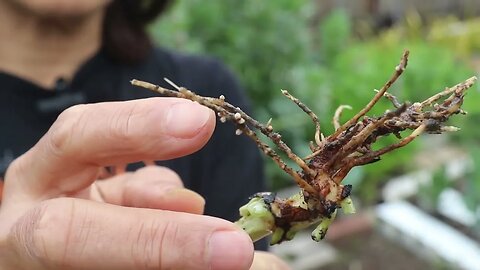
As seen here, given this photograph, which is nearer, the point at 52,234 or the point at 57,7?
the point at 52,234

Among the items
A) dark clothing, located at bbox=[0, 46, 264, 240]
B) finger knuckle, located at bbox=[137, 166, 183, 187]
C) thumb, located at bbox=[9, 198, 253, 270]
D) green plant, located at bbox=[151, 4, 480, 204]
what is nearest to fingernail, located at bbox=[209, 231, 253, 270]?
thumb, located at bbox=[9, 198, 253, 270]

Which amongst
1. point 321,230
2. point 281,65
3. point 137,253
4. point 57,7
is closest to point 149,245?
point 137,253

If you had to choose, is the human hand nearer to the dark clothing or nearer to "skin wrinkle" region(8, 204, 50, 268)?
"skin wrinkle" region(8, 204, 50, 268)

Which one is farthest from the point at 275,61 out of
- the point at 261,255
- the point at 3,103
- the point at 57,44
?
the point at 261,255

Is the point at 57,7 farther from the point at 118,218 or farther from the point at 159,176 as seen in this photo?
the point at 118,218

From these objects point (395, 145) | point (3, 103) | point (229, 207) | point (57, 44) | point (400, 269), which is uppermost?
point (395, 145)

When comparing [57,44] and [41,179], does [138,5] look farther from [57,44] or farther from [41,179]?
[41,179]
